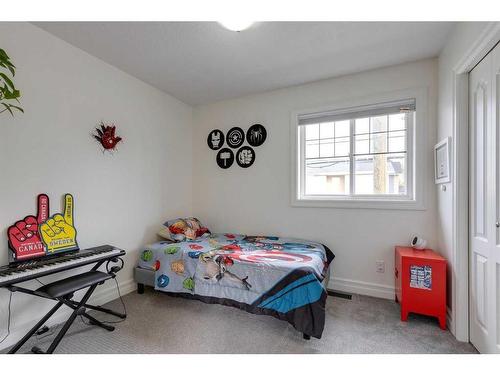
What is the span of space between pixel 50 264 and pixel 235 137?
2531mm

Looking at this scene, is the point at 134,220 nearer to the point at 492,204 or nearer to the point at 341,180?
the point at 341,180

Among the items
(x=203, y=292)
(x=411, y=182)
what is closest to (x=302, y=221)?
(x=411, y=182)

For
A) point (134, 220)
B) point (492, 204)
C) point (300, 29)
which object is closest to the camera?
point (492, 204)

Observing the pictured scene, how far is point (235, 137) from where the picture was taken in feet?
A: 11.2

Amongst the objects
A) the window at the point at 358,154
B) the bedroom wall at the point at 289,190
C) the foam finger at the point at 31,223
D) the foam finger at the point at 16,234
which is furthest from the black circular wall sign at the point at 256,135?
the foam finger at the point at 16,234

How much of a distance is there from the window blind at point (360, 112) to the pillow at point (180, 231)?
6.78 feet

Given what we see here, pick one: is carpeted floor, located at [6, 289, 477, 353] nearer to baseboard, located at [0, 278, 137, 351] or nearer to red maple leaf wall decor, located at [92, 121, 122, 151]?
baseboard, located at [0, 278, 137, 351]

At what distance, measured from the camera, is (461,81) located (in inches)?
73.4

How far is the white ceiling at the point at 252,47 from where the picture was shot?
1.95 m

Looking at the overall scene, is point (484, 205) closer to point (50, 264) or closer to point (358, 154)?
point (358, 154)

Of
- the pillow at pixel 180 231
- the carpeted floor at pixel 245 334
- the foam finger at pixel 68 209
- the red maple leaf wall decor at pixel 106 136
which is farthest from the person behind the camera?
the pillow at pixel 180 231

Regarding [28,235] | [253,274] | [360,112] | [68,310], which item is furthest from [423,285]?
A: [28,235]

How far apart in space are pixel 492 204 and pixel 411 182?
1050 millimetres

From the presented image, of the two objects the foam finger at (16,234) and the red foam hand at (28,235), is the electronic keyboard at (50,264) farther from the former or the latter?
the foam finger at (16,234)
